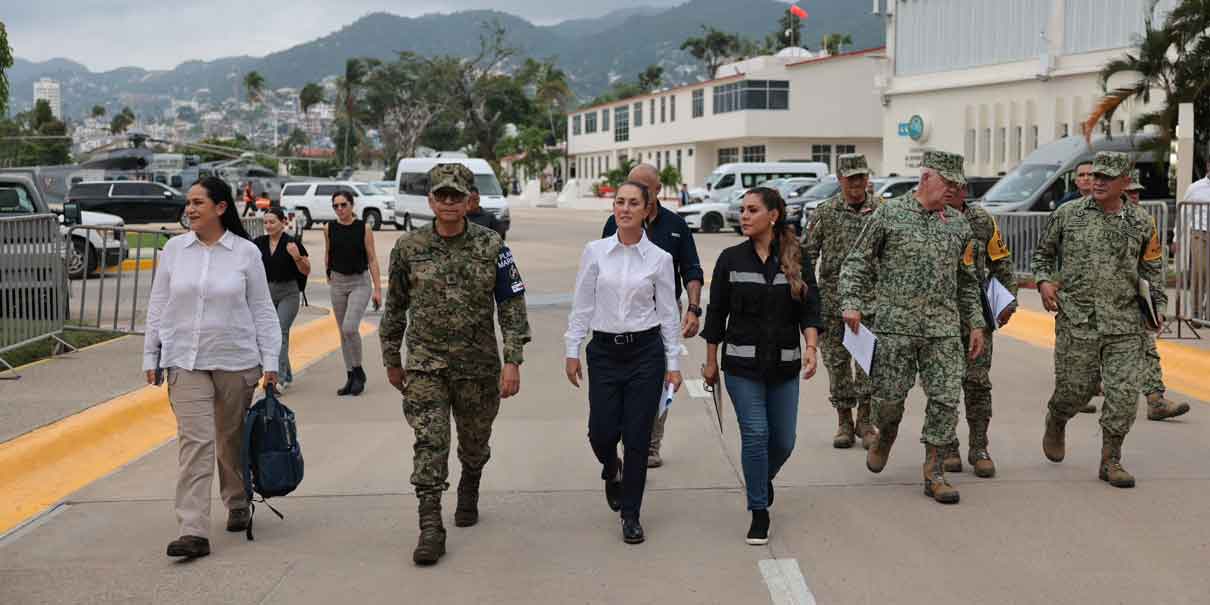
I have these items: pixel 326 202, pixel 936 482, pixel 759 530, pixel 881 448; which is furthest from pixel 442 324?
pixel 326 202

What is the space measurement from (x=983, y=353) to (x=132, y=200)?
120 feet

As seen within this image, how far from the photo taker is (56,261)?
11734 mm

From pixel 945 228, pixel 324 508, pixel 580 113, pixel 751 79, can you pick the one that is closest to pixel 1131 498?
pixel 945 228

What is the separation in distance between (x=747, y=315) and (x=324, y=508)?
8.32 feet

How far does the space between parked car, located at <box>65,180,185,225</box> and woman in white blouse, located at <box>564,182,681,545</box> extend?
35907 mm

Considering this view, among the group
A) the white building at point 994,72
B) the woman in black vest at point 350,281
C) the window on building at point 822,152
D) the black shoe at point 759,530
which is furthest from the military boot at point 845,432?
the window on building at point 822,152

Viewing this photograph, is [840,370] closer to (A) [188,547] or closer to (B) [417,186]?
(A) [188,547]

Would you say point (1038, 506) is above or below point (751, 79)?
below

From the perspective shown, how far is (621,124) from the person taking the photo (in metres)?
89.8

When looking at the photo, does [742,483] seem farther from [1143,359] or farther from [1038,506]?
[1143,359]

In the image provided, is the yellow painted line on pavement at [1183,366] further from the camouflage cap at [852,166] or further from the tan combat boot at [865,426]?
the camouflage cap at [852,166]

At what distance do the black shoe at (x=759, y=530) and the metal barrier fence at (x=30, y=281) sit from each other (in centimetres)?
727

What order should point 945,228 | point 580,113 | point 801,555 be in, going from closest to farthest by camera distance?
1. point 801,555
2. point 945,228
3. point 580,113

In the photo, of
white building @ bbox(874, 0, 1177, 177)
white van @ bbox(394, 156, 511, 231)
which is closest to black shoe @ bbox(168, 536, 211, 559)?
white van @ bbox(394, 156, 511, 231)
